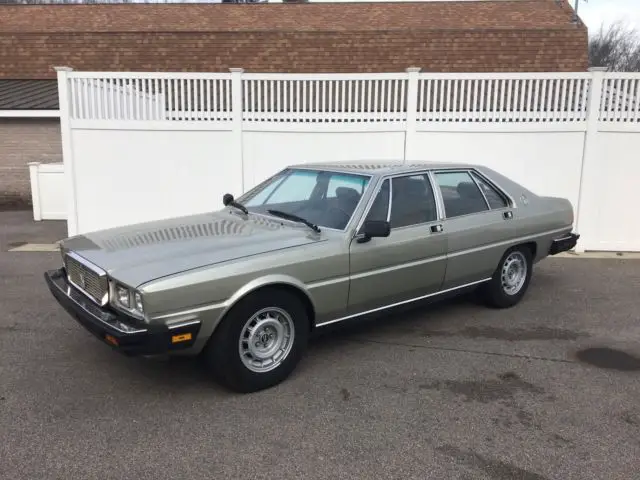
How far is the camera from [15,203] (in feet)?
44.5

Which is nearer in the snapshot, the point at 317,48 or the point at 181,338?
the point at 181,338

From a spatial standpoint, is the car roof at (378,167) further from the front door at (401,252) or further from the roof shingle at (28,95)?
the roof shingle at (28,95)

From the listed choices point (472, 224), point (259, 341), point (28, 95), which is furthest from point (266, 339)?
point (28, 95)

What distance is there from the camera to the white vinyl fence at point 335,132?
8070mm

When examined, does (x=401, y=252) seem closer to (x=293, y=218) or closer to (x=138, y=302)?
(x=293, y=218)

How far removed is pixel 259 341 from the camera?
3.78 metres

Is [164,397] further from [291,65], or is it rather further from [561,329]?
[291,65]

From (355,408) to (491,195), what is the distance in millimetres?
2801

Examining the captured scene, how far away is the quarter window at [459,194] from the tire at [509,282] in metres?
0.63

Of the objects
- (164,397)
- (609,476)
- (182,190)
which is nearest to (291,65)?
(182,190)

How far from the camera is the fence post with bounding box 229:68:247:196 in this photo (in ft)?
26.9

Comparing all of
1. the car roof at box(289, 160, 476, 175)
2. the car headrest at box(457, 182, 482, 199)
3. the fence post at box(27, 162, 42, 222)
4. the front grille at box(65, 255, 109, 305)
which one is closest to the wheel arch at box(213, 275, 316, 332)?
the front grille at box(65, 255, 109, 305)

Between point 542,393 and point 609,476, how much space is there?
936mm

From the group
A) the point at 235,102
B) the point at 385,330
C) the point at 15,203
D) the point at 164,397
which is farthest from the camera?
the point at 15,203
